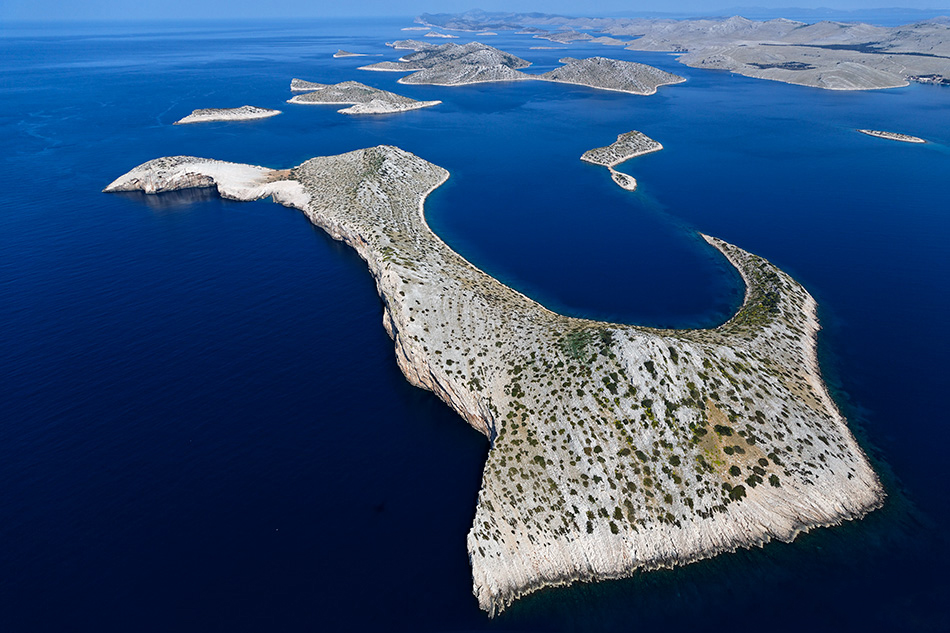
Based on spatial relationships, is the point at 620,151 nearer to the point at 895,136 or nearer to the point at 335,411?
the point at 895,136

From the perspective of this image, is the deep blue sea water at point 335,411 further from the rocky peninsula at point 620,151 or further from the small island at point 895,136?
the small island at point 895,136

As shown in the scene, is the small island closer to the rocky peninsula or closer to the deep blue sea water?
the deep blue sea water

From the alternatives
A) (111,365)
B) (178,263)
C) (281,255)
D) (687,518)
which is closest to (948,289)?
(687,518)

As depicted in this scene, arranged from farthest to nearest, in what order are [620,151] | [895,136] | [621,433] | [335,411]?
[895,136] → [620,151] → [335,411] → [621,433]

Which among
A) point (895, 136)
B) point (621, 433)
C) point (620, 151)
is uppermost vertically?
point (621, 433)

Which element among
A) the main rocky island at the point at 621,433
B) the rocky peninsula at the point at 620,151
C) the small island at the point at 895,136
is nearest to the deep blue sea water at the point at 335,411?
the main rocky island at the point at 621,433

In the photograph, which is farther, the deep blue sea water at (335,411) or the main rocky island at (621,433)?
the main rocky island at (621,433)

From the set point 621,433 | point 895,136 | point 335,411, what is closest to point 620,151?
point 895,136
